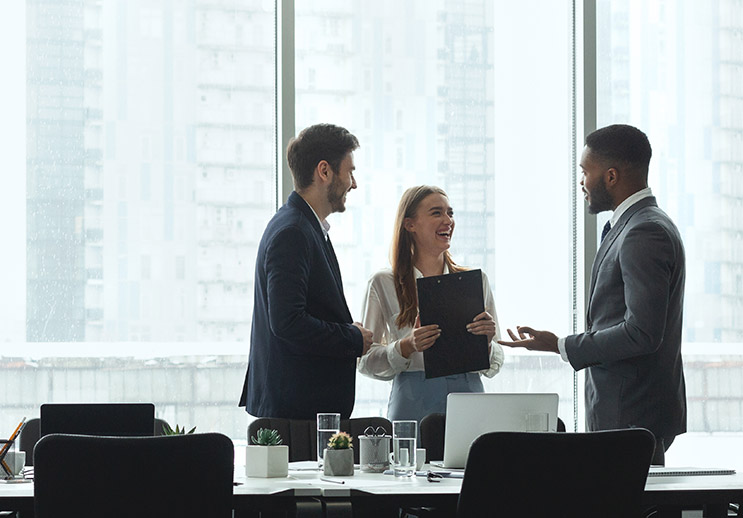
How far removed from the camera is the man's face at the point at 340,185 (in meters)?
3.64

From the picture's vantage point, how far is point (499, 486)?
7.11ft

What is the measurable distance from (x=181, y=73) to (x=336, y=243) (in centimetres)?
116

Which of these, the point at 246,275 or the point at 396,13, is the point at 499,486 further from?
the point at 396,13

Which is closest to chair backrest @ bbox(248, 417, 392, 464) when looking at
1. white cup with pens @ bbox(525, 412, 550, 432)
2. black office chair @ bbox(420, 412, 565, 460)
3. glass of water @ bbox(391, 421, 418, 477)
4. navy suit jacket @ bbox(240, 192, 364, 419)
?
navy suit jacket @ bbox(240, 192, 364, 419)

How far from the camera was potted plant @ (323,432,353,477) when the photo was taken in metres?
2.74

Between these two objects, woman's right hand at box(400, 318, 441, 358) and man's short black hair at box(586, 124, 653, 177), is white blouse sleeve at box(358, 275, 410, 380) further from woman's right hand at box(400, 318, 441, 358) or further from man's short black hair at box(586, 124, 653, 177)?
man's short black hair at box(586, 124, 653, 177)

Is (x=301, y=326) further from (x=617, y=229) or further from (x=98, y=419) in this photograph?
(x=617, y=229)

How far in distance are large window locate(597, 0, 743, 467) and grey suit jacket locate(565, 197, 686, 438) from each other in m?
1.70

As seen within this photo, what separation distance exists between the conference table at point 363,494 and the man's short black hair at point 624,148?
1.42 m

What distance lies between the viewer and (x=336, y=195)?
3646mm

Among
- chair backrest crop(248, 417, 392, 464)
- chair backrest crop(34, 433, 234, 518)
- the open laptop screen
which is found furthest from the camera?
chair backrest crop(248, 417, 392, 464)

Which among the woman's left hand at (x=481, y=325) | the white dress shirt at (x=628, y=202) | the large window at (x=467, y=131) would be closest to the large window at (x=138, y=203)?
the large window at (x=467, y=131)

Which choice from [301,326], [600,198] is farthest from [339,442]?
[600,198]

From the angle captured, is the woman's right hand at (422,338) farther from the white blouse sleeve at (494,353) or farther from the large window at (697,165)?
the large window at (697,165)
